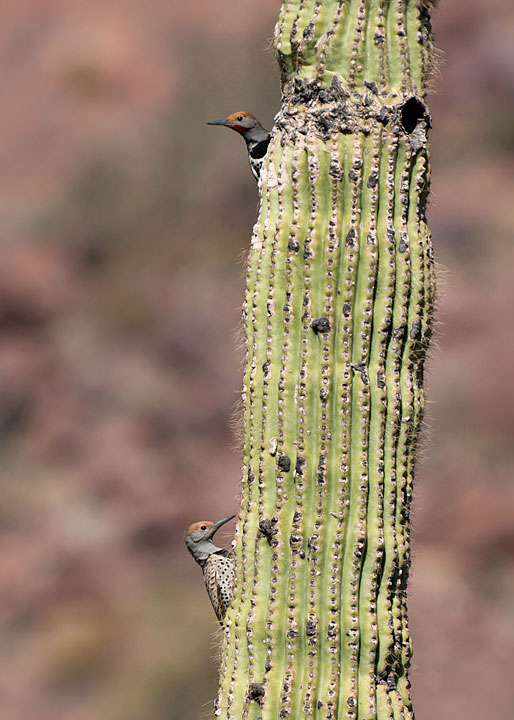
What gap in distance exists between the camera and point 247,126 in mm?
4156

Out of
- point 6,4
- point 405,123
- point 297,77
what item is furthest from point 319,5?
point 6,4

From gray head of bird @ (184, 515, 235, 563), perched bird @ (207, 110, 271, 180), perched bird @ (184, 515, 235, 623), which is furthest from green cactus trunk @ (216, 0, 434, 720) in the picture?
perched bird @ (207, 110, 271, 180)

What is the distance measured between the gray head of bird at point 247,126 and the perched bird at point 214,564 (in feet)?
4.92

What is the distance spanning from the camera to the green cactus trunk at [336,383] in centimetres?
307

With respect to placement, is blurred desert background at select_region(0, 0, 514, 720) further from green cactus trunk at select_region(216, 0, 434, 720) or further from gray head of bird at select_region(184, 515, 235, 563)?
green cactus trunk at select_region(216, 0, 434, 720)

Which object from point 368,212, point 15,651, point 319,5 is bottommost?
point 368,212

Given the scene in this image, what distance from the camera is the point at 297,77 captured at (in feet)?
10.9

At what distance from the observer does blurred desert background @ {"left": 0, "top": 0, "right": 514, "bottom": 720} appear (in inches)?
411

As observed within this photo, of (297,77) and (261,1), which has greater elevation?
(261,1)

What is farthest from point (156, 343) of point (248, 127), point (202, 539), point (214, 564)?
point (214, 564)

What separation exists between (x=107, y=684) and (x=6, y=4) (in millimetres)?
8149

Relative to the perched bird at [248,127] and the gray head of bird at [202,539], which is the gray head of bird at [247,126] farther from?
the gray head of bird at [202,539]

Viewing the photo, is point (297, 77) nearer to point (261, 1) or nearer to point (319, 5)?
point (319, 5)

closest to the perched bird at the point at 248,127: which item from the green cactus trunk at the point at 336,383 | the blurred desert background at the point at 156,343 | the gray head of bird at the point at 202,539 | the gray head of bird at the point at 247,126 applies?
the gray head of bird at the point at 247,126
